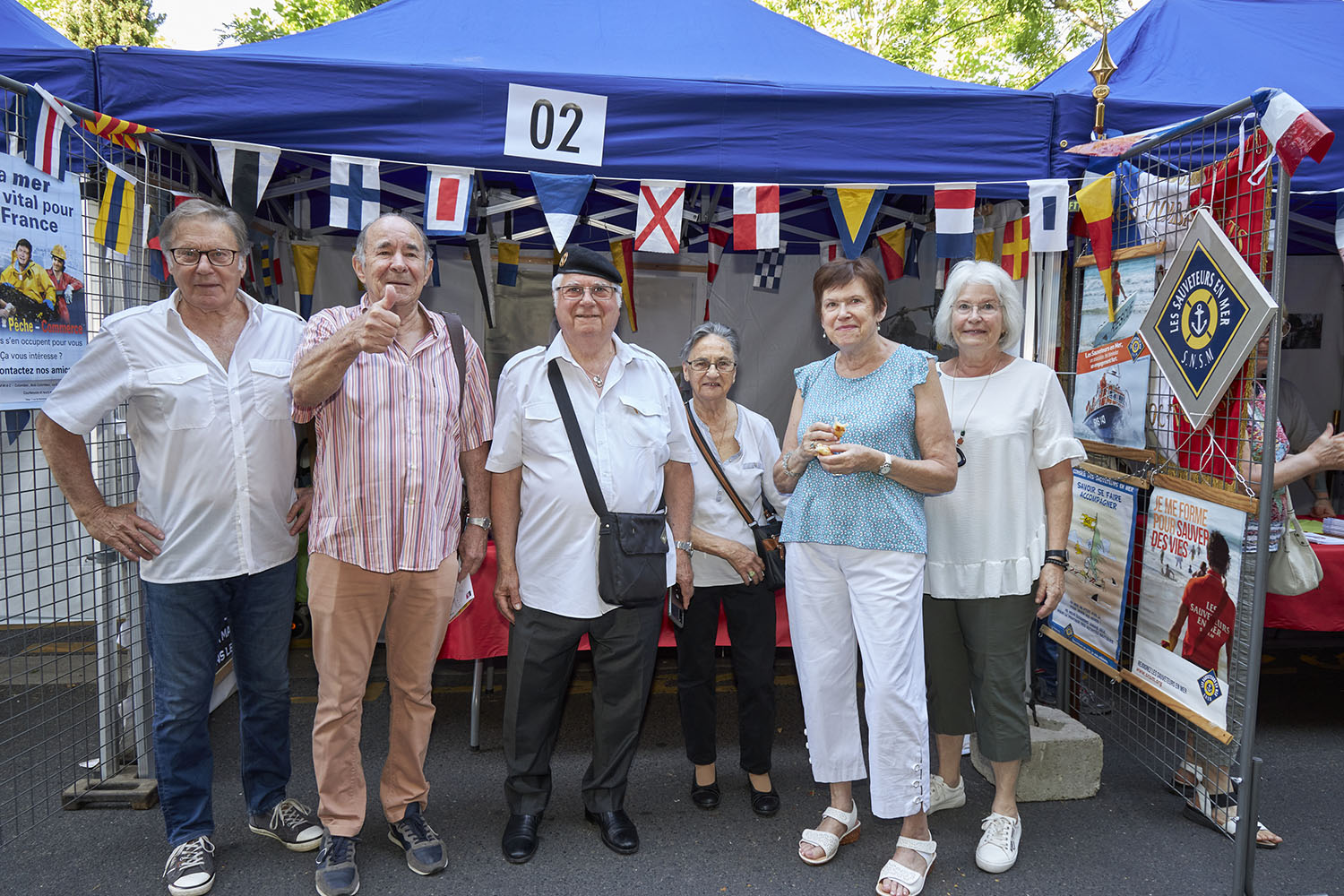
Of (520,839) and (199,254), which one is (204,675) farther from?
(199,254)

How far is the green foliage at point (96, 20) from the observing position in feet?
49.9

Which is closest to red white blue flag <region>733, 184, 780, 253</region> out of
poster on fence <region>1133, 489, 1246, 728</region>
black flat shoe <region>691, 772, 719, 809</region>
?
poster on fence <region>1133, 489, 1246, 728</region>

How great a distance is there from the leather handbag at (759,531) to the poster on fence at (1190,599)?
1.33 metres

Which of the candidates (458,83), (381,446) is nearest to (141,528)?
(381,446)

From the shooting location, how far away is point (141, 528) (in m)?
2.35

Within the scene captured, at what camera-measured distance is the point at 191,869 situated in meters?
2.46

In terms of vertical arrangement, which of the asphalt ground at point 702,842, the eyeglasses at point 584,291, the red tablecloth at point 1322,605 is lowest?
the asphalt ground at point 702,842

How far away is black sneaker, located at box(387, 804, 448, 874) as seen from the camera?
8.42 ft

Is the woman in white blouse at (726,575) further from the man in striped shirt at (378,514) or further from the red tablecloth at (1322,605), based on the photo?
the red tablecloth at (1322,605)

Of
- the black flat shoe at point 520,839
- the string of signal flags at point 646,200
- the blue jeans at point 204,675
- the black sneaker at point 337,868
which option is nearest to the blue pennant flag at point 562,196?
the string of signal flags at point 646,200

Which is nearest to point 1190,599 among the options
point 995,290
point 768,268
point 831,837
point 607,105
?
point 995,290

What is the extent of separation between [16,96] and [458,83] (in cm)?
139

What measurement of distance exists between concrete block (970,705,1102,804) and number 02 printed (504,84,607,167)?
9.27ft

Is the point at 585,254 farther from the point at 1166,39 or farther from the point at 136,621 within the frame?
the point at 1166,39
